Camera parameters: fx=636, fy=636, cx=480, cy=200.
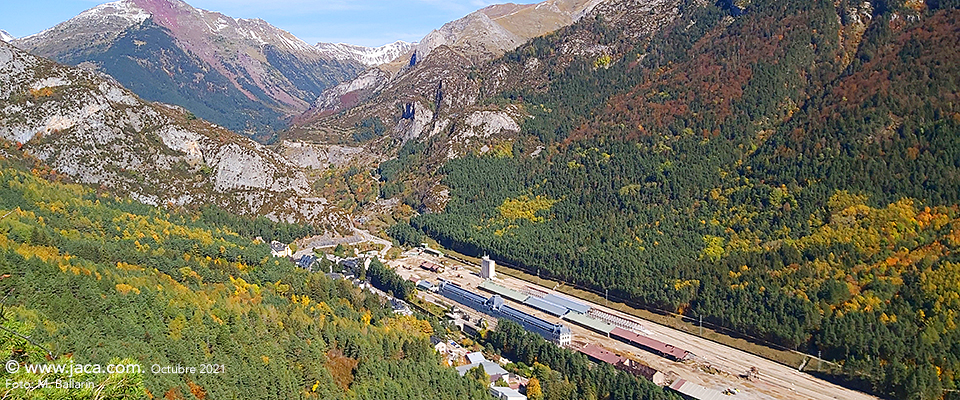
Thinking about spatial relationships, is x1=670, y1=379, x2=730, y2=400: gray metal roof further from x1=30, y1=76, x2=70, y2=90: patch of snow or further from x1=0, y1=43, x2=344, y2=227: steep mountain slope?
x1=30, y1=76, x2=70, y2=90: patch of snow

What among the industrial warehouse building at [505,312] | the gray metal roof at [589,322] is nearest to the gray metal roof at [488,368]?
the industrial warehouse building at [505,312]

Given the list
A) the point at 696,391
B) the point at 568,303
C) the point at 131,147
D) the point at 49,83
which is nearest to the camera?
the point at 696,391

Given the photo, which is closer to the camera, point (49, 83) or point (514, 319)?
point (514, 319)

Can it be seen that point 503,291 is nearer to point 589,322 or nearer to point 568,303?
point 568,303

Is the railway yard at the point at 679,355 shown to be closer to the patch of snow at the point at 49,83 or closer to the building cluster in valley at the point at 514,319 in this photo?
the building cluster in valley at the point at 514,319

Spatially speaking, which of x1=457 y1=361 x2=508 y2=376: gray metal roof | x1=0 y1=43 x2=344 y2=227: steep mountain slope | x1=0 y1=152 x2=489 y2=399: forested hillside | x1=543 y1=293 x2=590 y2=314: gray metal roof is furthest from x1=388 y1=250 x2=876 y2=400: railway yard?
x1=0 y1=43 x2=344 y2=227: steep mountain slope

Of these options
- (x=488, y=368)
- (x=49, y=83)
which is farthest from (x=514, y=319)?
(x=49, y=83)

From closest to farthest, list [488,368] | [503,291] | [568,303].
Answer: [488,368] → [568,303] → [503,291]
